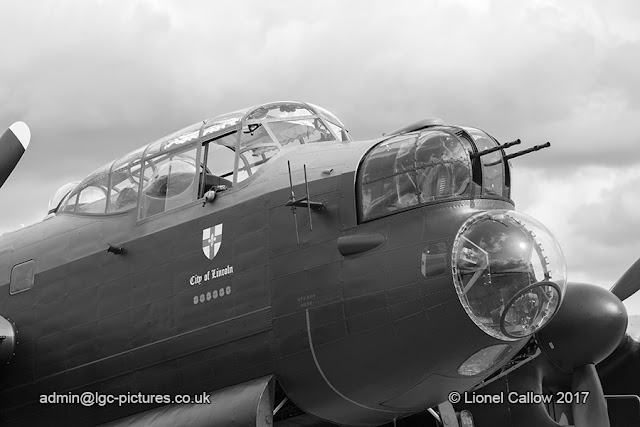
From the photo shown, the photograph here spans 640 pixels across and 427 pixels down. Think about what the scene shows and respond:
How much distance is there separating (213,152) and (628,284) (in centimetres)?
907

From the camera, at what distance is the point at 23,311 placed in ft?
46.6

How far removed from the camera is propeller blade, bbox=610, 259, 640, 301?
18.1m

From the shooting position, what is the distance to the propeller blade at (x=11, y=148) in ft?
51.5

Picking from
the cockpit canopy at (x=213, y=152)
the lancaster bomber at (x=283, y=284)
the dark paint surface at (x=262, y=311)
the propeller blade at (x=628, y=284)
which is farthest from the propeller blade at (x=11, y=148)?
the propeller blade at (x=628, y=284)

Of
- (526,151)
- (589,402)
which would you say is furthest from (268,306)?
(589,402)

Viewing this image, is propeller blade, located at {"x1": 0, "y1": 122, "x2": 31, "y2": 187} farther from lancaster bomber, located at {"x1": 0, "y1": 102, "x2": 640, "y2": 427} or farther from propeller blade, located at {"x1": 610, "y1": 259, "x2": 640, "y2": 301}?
propeller blade, located at {"x1": 610, "y1": 259, "x2": 640, "y2": 301}

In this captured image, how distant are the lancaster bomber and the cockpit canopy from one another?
0.03 meters

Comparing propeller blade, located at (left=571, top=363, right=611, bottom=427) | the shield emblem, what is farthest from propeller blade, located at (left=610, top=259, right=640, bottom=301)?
the shield emblem

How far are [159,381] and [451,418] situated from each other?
405 cm

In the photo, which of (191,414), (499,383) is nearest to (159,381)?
(191,414)

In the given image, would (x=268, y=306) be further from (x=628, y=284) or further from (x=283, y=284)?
(x=628, y=284)

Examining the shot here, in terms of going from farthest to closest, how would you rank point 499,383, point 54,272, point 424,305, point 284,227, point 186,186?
1. point 499,383
2. point 54,272
3. point 186,186
4. point 284,227
5. point 424,305

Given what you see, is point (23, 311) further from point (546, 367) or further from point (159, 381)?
point (546, 367)

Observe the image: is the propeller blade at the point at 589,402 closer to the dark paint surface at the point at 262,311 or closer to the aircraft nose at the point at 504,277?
the dark paint surface at the point at 262,311
